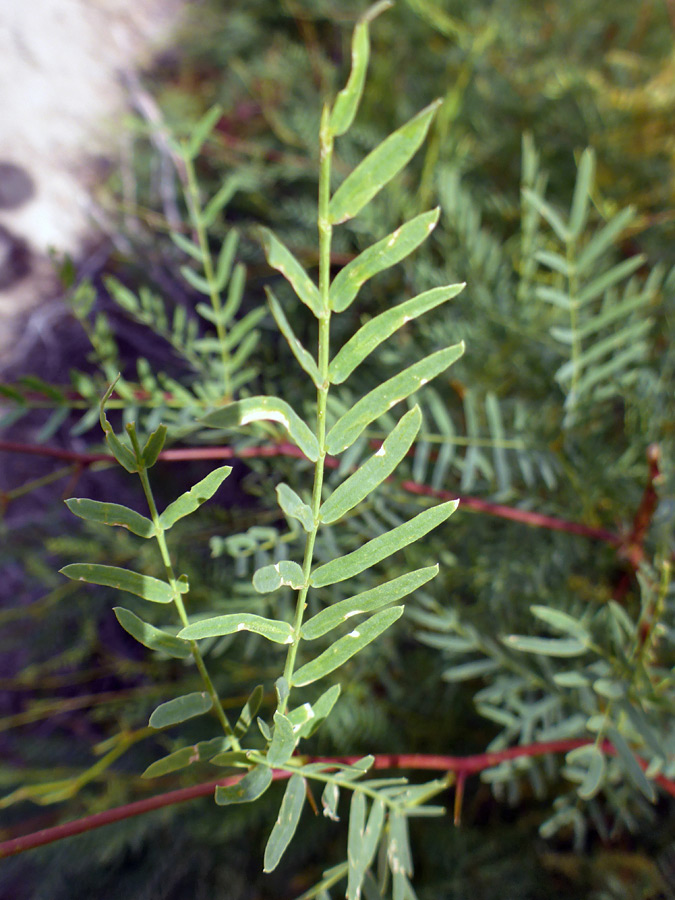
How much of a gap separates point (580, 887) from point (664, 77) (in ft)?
2.19

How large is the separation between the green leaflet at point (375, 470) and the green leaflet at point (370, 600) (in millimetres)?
22

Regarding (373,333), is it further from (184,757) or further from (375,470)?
(184,757)

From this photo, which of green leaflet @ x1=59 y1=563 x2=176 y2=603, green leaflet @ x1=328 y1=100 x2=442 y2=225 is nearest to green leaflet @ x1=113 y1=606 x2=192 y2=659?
green leaflet @ x1=59 y1=563 x2=176 y2=603

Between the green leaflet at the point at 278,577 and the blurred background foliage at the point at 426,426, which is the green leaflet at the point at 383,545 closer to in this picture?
the green leaflet at the point at 278,577

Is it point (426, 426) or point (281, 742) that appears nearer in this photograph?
point (281, 742)

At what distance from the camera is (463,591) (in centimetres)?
51

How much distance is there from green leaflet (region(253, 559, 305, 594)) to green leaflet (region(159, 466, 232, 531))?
0.02 metres

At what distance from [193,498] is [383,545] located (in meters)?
0.05

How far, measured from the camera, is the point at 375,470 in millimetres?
168

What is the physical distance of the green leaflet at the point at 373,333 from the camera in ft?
0.52

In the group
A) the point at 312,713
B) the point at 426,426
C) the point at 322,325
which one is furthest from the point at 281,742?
the point at 426,426

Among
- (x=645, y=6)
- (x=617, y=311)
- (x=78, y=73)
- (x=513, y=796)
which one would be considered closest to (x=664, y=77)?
(x=645, y=6)

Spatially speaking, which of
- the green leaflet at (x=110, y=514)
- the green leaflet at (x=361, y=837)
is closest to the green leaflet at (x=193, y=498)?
the green leaflet at (x=110, y=514)

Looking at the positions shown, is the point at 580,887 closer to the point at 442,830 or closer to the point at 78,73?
the point at 442,830
